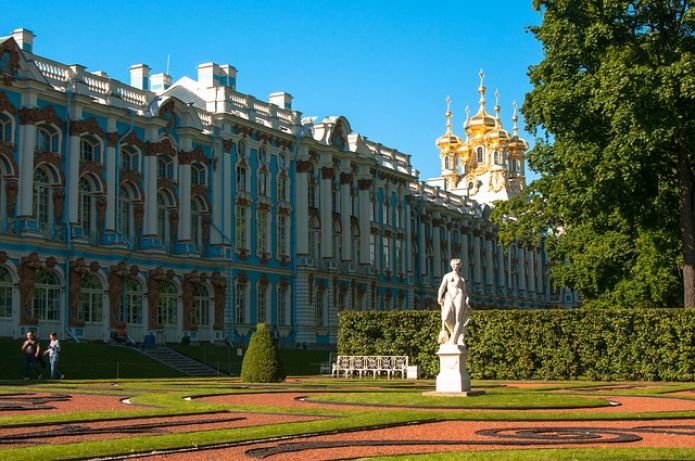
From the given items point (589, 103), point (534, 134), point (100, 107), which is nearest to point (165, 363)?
point (100, 107)

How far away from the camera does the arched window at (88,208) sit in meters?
47.8

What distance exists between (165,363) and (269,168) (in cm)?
2068

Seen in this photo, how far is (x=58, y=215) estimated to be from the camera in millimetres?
46250

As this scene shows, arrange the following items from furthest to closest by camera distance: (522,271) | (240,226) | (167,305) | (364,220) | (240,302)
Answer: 1. (522,271)
2. (364,220)
3. (240,226)
4. (240,302)
5. (167,305)

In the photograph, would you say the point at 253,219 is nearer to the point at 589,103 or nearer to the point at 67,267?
the point at 67,267

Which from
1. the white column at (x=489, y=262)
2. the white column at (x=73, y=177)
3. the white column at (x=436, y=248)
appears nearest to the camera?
the white column at (x=73, y=177)

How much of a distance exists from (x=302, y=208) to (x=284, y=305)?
5904 mm

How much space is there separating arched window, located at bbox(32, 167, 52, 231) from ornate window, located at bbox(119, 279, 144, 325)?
548cm

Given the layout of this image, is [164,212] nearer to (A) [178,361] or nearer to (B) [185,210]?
(B) [185,210]

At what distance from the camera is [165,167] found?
53406mm

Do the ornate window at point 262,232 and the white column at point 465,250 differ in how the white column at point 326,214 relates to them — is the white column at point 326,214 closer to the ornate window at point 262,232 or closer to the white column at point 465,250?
the ornate window at point 262,232

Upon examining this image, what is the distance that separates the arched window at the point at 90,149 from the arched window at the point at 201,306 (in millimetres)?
9434

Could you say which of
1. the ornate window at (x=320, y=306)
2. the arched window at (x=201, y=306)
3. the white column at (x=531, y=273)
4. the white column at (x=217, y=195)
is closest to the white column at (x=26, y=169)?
the arched window at (x=201, y=306)

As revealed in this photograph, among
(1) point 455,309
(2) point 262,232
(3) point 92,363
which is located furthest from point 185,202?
(1) point 455,309
